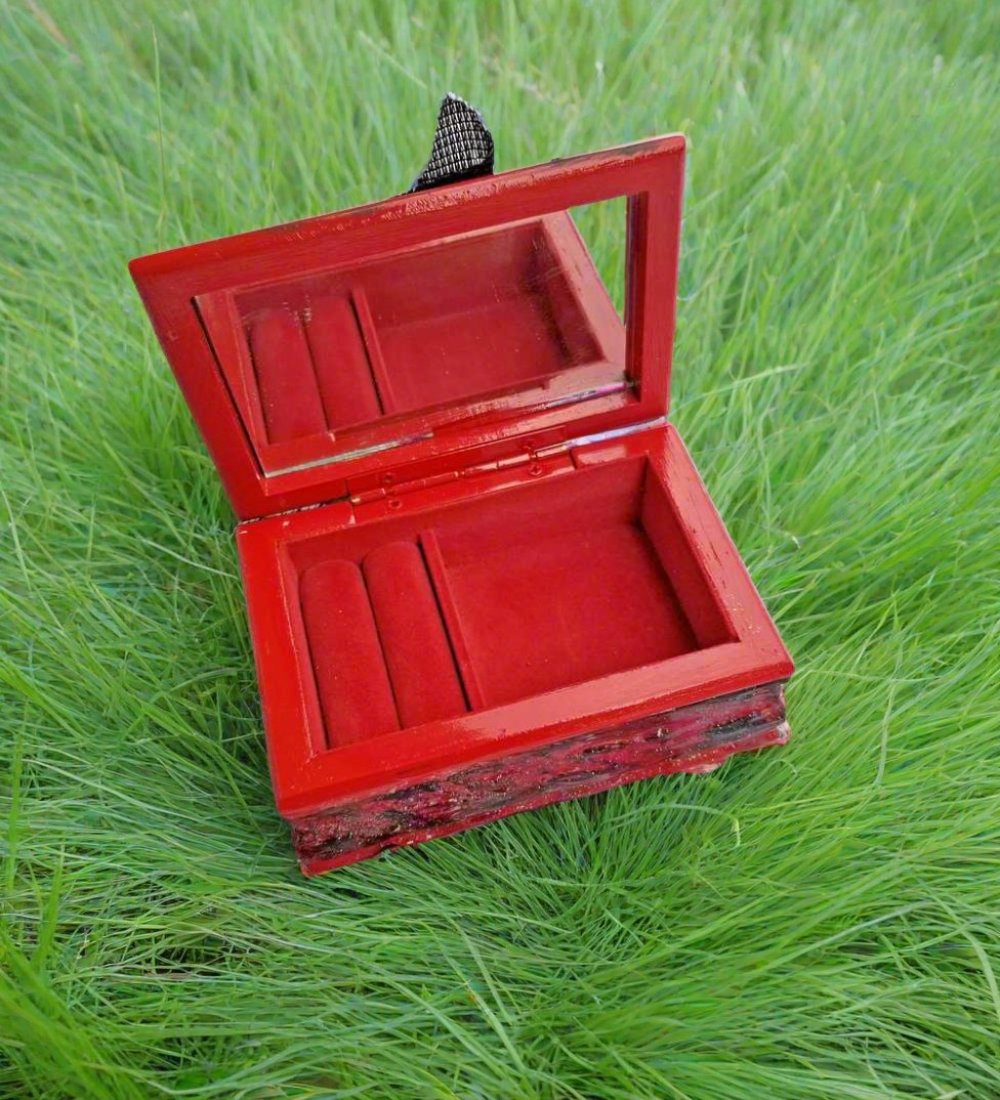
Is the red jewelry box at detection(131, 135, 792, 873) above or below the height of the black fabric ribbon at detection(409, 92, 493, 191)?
below

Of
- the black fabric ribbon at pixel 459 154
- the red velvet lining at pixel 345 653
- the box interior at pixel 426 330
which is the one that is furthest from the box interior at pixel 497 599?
the black fabric ribbon at pixel 459 154

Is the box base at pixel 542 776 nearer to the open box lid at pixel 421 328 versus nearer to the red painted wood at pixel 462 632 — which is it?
the red painted wood at pixel 462 632

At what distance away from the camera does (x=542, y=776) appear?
2.57 feet

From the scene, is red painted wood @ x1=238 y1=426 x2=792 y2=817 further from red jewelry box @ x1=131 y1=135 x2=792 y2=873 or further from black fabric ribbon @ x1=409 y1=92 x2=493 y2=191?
black fabric ribbon @ x1=409 y1=92 x2=493 y2=191

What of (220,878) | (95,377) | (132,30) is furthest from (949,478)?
(132,30)

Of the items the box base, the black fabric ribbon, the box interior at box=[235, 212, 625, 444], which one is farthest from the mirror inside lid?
the box base

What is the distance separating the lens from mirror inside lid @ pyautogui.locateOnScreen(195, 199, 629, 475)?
85cm

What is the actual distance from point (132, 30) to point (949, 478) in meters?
1.27

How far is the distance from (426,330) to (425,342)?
0.05 feet

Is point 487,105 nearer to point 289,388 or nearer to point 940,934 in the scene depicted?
point 289,388

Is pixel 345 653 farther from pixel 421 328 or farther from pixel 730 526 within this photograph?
pixel 730 526

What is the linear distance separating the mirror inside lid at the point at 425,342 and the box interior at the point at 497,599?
8 centimetres

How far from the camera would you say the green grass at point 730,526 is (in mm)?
768

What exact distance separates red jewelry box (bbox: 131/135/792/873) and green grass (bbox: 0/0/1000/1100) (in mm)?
96
